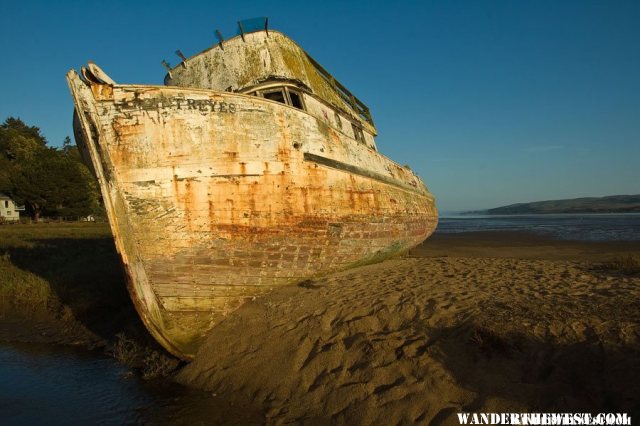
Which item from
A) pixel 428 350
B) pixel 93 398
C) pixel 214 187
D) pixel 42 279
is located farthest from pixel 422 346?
pixel 42 279

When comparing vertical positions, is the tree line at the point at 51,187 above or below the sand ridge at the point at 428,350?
above

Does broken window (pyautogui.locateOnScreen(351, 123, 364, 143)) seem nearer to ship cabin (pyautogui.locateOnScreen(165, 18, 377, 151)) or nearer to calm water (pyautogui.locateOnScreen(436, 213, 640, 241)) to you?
ship cabin (pyautogui.locateOnScreen(165, 18, 377, 151))

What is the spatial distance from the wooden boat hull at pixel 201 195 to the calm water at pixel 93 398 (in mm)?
740

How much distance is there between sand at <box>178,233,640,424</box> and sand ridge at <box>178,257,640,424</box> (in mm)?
12

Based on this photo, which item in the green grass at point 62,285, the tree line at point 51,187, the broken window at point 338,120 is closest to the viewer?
the green grass at point 62,285

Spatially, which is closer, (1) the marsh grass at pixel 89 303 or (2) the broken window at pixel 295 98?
(1) the marsh grass at pixel 89 303

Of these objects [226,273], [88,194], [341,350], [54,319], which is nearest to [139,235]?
[226,273]

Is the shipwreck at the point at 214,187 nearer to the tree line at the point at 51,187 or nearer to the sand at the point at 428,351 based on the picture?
the sand at the point at 428,351

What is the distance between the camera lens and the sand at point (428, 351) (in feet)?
10.00

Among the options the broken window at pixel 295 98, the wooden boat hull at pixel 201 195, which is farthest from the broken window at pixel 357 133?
the wooden boat hull at pixel 201 195

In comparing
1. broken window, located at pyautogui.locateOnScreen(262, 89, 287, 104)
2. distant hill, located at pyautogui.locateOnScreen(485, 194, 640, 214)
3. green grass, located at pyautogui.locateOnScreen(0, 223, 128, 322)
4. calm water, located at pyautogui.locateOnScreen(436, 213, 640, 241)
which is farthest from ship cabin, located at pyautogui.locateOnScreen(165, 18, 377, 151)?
distant hill, located at pyautogui.locateOnScreen(485, 194, 640, 214)

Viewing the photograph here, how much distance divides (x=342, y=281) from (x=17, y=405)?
4.58 meters

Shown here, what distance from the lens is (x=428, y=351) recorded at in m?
3.73

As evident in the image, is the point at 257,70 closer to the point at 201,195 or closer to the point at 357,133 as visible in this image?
the point at 201,195
